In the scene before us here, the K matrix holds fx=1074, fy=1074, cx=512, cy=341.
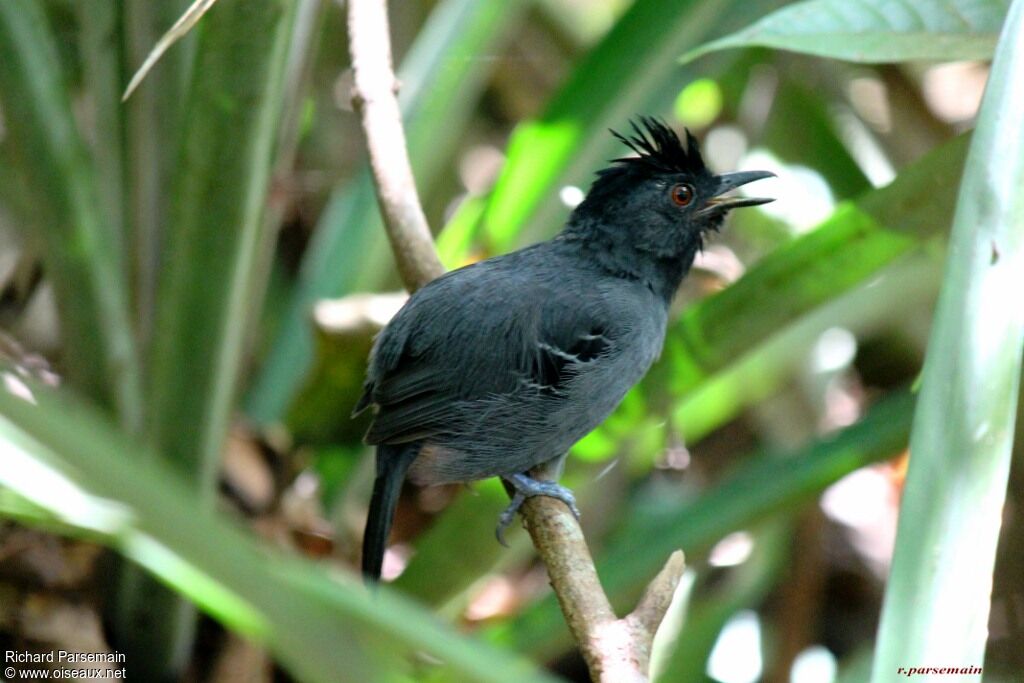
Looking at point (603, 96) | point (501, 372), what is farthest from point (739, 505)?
point (603, 96)

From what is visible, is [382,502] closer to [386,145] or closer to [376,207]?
[386,145]

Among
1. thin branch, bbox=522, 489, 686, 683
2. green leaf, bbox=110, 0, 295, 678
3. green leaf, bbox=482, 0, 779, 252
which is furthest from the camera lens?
green leaf, bbox=482, 0, 779, 252

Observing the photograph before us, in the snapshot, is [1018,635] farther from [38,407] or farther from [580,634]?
[38,407]

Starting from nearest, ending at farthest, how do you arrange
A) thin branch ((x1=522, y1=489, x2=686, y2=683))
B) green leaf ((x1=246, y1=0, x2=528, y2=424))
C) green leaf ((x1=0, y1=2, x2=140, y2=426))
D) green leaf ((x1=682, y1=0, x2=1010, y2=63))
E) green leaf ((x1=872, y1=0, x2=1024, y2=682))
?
1. green leaf ((x1=872, y1=0, x2=1024, y2=682))
2. thin branch ((x1=522, y1=489, x2=686, y2=683))
3. green leaf ((x1=682, y1=0, x2=1010, y2=63))
4. green leaf ((x1=0, y1=2, x2=140, y2=426))
5. green leaf ((x1=246, y1=0, x2=528, y2=424))

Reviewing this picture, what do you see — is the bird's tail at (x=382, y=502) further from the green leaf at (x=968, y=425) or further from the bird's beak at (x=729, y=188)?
A: the green leaf at (x=968, y=425)

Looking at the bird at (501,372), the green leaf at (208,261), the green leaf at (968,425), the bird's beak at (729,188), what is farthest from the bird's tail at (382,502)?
the green leaf at (968,425)

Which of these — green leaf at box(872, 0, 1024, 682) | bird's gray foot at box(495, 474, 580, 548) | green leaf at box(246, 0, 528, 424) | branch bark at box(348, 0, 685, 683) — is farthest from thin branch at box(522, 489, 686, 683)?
green leaf at box(246, 0, 528, 424)

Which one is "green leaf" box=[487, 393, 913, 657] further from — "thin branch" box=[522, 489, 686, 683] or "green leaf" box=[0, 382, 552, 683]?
"green leaf" box=[0, 382, 552, 683]
